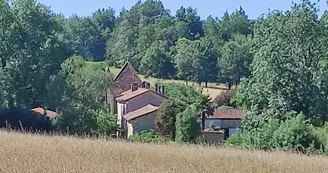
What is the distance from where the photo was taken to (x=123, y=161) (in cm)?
700

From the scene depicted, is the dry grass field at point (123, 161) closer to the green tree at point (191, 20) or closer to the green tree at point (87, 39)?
the green tree at point (87, 39)

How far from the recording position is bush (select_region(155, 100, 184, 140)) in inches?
1549

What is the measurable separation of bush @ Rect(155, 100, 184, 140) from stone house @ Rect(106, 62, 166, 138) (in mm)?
2110

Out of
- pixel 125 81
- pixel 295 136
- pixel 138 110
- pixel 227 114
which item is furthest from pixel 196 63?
pixel 295 136

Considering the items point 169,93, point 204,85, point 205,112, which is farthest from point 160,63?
point 205,112

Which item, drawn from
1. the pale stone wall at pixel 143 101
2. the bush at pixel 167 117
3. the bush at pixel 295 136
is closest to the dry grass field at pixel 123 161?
the bush at pixel 295 136

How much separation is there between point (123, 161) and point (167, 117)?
1294 inches

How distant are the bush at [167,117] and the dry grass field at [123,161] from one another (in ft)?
100

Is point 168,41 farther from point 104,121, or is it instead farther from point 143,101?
point 104,121

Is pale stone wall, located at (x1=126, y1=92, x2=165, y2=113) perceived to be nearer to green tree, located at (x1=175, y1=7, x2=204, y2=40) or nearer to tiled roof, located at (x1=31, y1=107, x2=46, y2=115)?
tiled roof, located at (x1=31, y1=107, x2=46, y2=115)

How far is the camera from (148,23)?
102812 millimetres

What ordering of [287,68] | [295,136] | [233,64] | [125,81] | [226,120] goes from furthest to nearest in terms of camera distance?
[233,64] → [125,81] → [226,120] → [287,68] → [295,136]

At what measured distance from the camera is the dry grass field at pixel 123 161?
6398 millimetres

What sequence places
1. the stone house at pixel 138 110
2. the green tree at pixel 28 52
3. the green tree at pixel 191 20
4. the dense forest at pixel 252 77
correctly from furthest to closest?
1. the green tree at pixel 191 20
2. the stone house at pixel 138 110
3. the green tree at pixel 28 52
4. the dense forest at pixel 252 77
